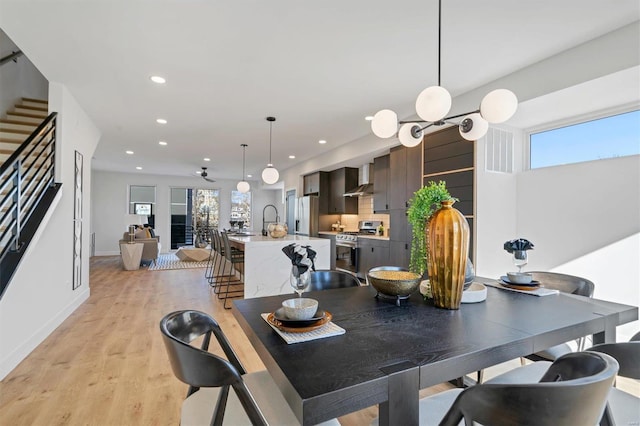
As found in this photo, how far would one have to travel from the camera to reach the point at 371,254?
5.38 m

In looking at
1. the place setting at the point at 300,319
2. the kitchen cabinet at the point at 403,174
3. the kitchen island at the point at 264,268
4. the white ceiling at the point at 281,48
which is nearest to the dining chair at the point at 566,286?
the place setting at the point at 300,319

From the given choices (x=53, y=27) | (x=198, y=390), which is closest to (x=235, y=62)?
(x=53, y=27)

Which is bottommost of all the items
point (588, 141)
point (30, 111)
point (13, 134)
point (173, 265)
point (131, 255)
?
point (173, 265)

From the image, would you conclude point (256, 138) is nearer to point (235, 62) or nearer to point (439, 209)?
point (235, 62)

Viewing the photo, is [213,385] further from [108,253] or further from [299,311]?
[108,253]

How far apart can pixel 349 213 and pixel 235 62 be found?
4.55m

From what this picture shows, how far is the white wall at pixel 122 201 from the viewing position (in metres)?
9.47

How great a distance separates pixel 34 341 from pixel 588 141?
5773 millimetres

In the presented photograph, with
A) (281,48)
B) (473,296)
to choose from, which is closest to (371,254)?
(281,48)

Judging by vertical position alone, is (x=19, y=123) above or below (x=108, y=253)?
above

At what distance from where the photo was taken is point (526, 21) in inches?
87.5

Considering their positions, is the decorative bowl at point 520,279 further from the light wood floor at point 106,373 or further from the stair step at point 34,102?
the stair step at point 34,102

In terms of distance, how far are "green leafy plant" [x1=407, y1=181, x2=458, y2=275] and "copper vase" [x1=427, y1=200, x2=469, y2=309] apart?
10cm

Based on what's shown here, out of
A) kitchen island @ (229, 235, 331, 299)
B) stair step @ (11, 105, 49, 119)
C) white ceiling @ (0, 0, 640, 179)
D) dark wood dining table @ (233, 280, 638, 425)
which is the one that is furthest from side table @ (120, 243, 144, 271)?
dark wood dining table @ (233, 280, 638, 425)
